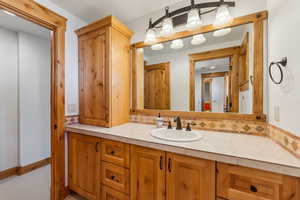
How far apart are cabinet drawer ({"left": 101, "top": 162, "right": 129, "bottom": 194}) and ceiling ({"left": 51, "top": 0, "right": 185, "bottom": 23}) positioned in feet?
5.98

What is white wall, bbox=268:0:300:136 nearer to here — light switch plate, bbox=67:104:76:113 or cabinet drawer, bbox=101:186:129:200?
cabinet drawer, bbox=101:186:129:200

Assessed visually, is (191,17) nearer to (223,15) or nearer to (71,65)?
(223,15)

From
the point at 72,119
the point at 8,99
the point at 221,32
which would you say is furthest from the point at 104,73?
the point at 8,99

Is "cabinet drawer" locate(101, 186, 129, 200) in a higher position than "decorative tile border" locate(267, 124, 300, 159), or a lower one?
lower

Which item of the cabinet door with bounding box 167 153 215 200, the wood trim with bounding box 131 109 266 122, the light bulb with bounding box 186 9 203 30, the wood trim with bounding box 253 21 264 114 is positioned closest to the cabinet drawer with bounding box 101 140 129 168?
the cabinet door with bounding box 167 153 215 200

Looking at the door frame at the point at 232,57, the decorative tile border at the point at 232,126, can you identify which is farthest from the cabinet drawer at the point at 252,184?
the door frame at the point at 232,57

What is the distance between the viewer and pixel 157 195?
102cm

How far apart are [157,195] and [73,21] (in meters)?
2.26

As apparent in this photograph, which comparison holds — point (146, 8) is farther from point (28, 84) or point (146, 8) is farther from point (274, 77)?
point (28, 84)

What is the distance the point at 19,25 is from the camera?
1.98 m

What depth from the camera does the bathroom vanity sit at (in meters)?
0.71

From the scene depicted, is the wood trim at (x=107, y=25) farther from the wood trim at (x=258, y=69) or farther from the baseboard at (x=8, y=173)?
the baseboard at (x=8, y=173)

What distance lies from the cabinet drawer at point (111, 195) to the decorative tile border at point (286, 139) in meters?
1.25

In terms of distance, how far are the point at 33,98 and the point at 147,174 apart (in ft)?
8.00
